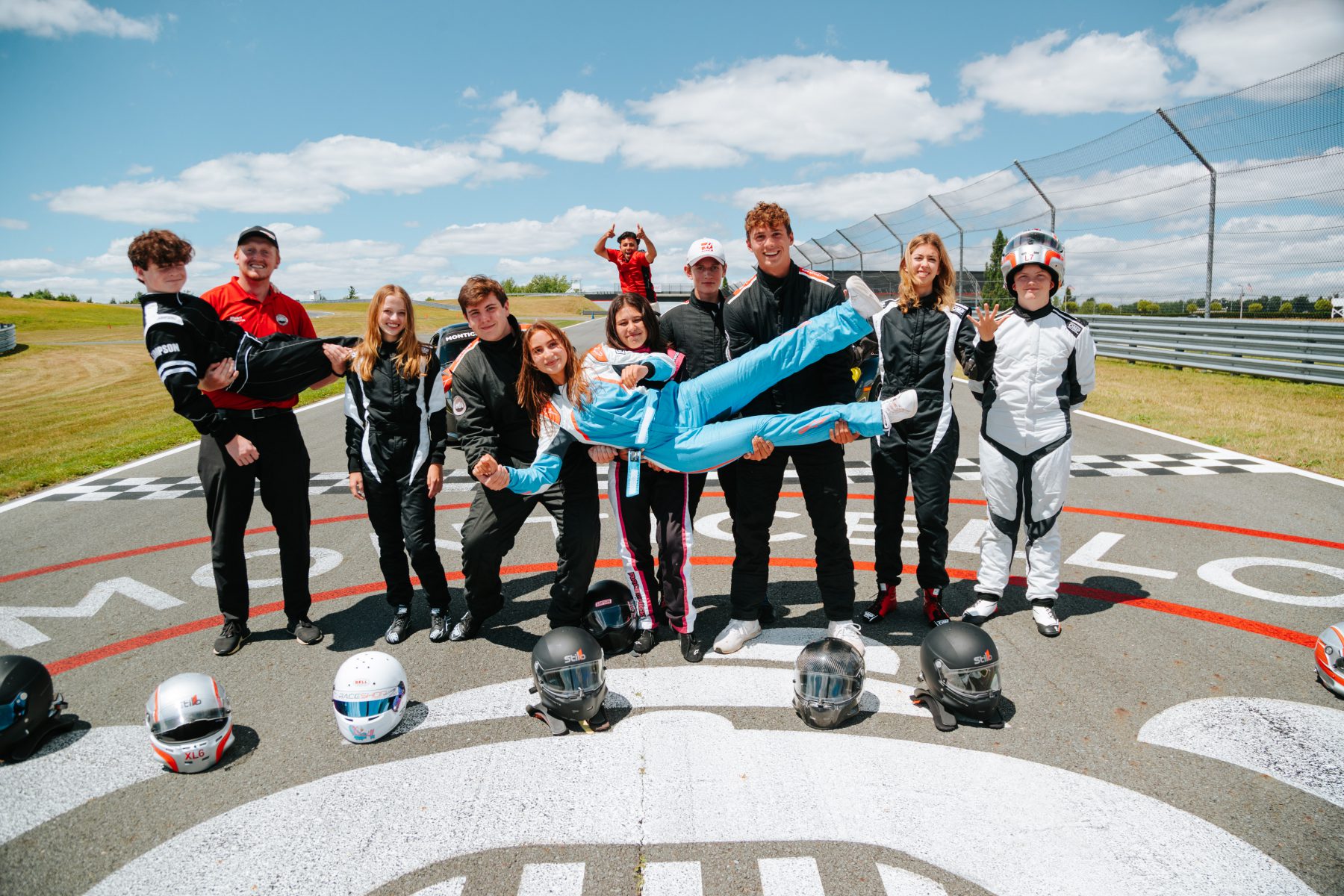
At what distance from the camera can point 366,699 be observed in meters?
3.40

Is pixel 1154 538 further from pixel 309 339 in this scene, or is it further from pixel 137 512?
pixel 137 512

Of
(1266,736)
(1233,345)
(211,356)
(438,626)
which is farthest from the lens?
(1233,345)

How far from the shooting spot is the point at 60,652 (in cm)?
452

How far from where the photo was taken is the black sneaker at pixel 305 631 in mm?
4574

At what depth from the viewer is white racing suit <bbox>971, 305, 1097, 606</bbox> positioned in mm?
4480

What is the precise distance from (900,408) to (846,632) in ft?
4.24

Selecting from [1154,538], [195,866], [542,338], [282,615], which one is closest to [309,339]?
[542,338]

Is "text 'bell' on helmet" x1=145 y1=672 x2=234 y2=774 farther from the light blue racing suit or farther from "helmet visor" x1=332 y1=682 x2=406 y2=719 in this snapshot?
the light blue racing suit

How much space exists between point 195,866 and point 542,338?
9.06 feet

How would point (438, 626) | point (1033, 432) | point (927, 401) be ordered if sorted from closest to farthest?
1. point (927, 401)
2. point (1033, 432)
3. point (438, 626)

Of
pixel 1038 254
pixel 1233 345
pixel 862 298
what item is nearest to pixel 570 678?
pixel 862 298

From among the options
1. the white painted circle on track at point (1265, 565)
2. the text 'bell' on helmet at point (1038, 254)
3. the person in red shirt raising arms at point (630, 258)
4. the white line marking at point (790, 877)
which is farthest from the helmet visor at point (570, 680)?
the person in red shirt raising arms at point (630, 258)

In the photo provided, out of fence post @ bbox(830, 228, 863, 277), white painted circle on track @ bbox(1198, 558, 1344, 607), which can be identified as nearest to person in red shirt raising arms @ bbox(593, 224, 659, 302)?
white painted circle on track @ bbox(1198, 558, 1344, 607)

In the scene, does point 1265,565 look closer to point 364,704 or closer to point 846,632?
point 846,632
